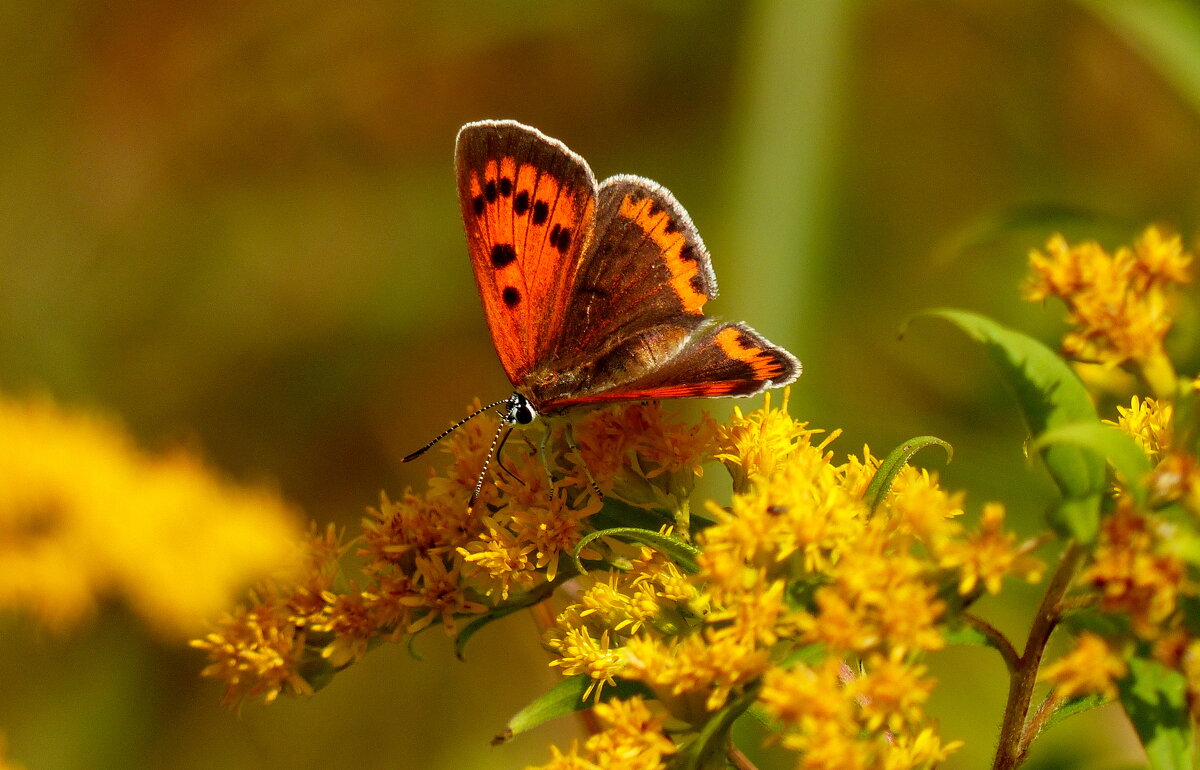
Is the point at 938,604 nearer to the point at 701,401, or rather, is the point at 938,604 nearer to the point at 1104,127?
the point at 701,401

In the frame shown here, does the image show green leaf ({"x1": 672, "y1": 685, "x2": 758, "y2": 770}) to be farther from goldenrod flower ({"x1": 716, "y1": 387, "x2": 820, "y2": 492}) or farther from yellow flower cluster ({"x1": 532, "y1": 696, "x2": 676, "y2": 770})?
goldenrod flower ({"x1": 716, "y1": 387, "x2": 820, "y2": 492})

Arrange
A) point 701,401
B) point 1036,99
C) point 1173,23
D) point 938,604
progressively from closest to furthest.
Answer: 1. point 938,604
2. point 1173,23
3. point 701,401
4. point 1036,99

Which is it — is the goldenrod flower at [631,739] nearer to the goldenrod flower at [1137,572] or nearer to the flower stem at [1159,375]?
the goldenrod flower at [1137,572]

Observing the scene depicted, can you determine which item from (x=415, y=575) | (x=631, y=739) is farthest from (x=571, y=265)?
(x=631, y=739)

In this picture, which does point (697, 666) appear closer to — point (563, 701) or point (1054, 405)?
point (563, 701)

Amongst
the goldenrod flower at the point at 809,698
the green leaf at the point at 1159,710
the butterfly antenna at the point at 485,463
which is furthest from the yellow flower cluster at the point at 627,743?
the green leaf at the point at 1159,710

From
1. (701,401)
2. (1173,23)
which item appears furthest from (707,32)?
(1173,23)
